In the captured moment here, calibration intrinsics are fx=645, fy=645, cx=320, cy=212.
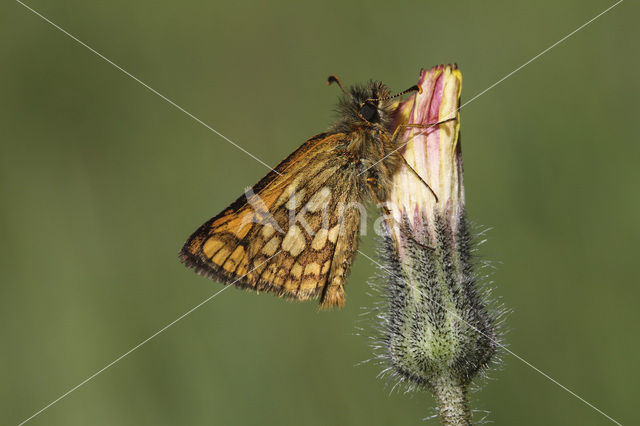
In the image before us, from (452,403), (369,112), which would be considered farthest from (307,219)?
→ (452,403)

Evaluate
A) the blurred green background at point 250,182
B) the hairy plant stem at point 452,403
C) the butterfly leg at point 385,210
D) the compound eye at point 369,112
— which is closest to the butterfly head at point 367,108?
the compound eye at point 369,112

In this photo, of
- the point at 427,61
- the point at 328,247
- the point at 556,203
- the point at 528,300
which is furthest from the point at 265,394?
the point at 427,61

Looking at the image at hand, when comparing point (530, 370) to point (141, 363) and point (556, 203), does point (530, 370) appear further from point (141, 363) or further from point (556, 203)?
point (141, 363)

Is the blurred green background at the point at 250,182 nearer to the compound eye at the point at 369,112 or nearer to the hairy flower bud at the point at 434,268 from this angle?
the hairy flower bud at the point at 434,268

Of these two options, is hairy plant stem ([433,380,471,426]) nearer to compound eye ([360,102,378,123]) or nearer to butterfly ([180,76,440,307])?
butterfly ([180,76,440,307])

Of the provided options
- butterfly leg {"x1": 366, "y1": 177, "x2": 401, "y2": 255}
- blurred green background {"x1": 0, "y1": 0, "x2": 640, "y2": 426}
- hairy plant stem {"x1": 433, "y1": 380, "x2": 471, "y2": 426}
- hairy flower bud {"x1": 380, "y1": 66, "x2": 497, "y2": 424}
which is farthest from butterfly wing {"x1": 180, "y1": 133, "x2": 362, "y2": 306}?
blurred green background {"x1": 0, "y1": 0, "x2": 640, "y2": 426}

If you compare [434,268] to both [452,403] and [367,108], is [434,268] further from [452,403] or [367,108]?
[367,108]
